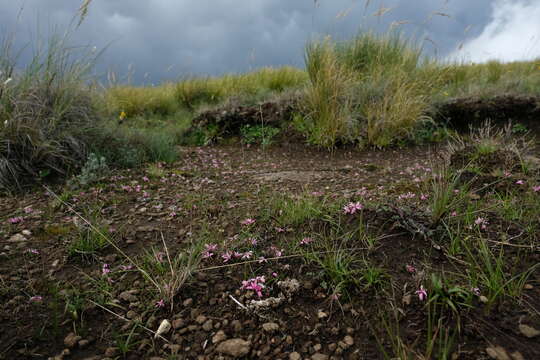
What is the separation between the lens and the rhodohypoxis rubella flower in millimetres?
1585

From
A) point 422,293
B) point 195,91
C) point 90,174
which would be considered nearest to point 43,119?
point 90,174

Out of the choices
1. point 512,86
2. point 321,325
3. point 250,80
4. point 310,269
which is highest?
point 250,80

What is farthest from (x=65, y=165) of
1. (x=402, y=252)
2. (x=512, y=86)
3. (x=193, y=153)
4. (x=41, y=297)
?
(x=512, y=86)

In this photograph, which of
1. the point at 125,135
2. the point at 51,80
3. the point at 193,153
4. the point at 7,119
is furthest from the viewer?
the point at 193,153

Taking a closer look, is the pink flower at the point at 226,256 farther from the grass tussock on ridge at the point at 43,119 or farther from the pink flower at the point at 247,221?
the grass tussock on ridge at the point at 43,119

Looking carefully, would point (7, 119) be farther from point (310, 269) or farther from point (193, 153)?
point (310, 269)

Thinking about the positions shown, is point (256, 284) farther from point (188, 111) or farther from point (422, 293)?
point (188, 111)

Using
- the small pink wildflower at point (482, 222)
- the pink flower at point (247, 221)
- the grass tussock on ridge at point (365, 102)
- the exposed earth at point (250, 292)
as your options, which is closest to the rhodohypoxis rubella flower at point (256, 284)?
the exposed earth at point (250, 292)

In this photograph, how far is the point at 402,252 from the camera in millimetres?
1746

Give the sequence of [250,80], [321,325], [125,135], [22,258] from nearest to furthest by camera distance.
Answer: [321,325] < [22,258] < [125,135] < [250,80]

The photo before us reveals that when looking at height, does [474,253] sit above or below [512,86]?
below

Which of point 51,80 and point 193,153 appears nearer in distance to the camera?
point 51,80

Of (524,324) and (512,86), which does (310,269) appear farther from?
(512,86)

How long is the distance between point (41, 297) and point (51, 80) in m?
3.16
